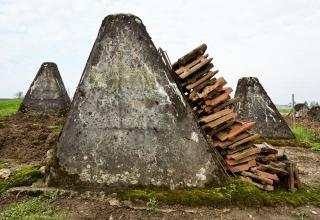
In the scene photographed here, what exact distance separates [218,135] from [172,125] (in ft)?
2.88

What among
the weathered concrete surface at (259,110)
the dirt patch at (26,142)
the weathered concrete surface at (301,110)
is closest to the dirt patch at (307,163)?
the weathered concrete surface at (259,110)

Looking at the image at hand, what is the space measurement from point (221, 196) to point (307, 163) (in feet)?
16.7

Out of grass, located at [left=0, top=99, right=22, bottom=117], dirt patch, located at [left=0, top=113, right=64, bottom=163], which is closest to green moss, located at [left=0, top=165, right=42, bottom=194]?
dirt patch, located at [left=0, top=113, right=64, bottom=163]

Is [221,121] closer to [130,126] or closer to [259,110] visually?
[130,126]

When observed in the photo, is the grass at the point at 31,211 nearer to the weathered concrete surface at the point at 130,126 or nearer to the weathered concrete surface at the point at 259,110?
the weathered concrete surface at the point at 130,126

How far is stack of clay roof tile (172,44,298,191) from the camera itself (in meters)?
5.75

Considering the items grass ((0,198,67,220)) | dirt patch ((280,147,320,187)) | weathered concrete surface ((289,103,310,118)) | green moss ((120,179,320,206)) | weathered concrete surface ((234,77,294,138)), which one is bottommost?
grass ((0,198,67,220))

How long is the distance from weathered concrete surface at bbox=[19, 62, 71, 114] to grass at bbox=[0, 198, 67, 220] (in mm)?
9926

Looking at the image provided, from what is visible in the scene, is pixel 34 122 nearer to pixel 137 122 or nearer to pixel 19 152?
pixel 19 152

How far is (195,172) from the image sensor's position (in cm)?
529

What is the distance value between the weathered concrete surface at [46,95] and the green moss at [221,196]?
404 inches

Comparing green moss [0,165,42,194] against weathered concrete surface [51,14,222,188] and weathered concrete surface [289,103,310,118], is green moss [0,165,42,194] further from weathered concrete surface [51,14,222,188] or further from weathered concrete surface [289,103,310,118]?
weathered concrete surface [289,103,310,118]

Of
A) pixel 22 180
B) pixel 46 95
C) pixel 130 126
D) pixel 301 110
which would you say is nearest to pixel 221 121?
pixel 130 126

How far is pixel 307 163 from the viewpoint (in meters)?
9.36
